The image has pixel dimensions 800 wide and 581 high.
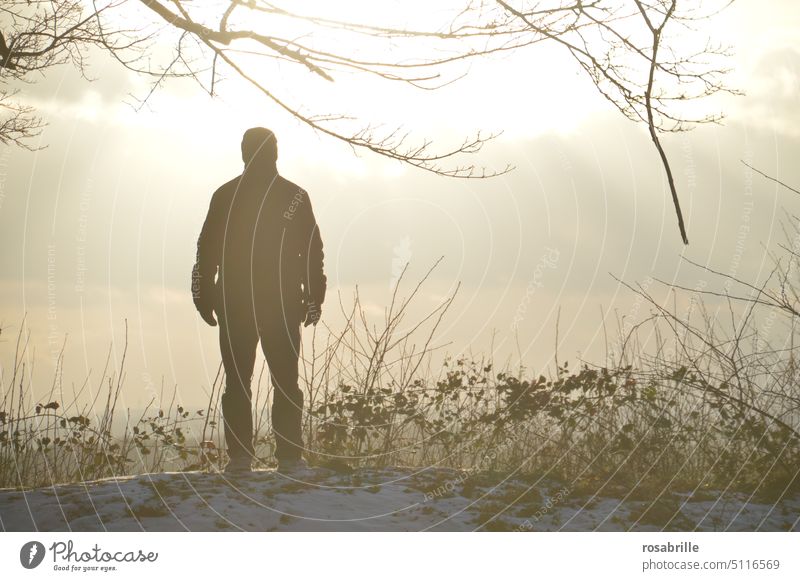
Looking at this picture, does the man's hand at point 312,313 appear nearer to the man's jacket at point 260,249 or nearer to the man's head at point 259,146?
the man's jacket at point 260,249

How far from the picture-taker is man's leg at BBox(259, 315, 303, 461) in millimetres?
7184

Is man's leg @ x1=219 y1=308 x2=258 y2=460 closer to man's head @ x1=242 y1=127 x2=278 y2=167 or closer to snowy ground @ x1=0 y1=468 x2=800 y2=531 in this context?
snowy ground @ x1=0 y1=468 x2=800 y2=531

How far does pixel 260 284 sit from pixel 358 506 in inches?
81.1

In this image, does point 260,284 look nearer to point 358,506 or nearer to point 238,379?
point 238,379

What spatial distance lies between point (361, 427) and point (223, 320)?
6.57 feet

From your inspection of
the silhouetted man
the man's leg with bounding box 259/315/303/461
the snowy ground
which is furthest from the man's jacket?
the snowy ground

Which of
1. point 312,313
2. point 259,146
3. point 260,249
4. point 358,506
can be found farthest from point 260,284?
point 358,506

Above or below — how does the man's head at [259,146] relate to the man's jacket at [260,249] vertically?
above

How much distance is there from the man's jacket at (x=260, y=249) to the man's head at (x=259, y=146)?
0.10m

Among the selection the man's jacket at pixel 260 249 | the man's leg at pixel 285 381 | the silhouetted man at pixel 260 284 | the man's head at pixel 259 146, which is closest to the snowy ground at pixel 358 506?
the man's leg at pixel 285 381

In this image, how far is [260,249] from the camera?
23.7 ft

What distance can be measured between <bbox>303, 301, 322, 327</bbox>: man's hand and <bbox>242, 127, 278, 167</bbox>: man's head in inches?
51.6

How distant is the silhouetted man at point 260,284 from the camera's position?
717 centimetres

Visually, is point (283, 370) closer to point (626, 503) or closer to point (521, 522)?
point (521, 522)
